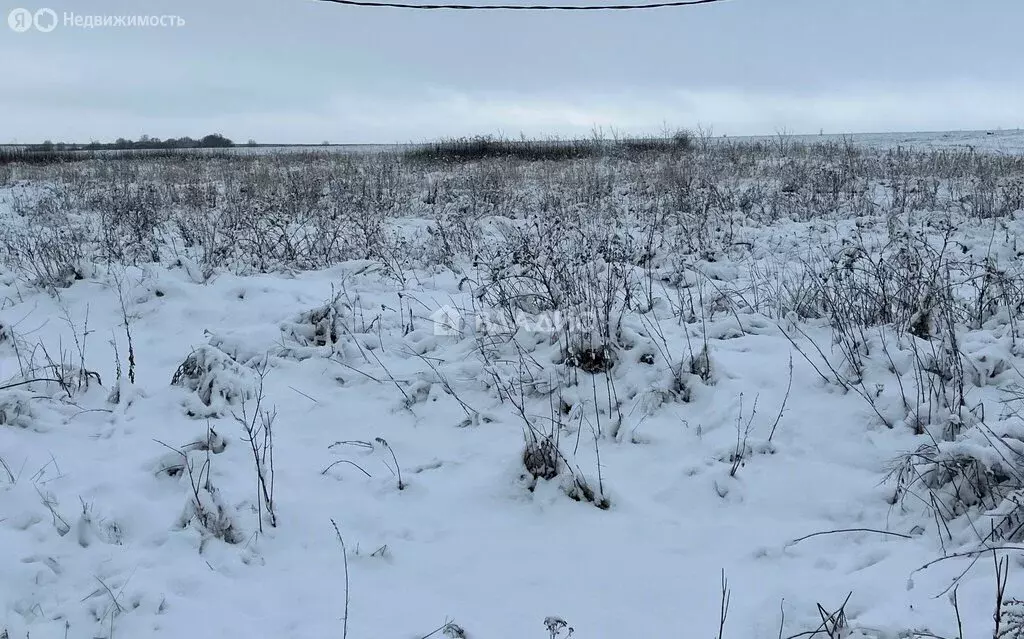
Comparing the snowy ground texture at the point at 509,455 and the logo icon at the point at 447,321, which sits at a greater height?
the logo icon at the point at 447,321

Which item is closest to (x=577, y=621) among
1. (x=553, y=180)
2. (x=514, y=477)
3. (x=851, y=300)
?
(x=514, y=477)

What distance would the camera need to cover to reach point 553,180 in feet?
41.9

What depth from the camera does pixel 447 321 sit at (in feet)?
15.0

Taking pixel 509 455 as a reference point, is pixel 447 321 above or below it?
above

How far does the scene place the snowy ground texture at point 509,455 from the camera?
206cm

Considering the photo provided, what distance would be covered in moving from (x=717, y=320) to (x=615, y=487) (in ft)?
6.84

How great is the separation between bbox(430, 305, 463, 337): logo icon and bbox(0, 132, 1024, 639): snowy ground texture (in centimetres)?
3

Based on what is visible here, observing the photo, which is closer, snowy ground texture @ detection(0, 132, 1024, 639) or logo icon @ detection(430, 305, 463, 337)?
snowy ground texture @ detection(0, 132, 1024, 639)

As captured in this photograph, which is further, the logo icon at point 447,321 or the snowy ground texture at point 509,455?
the logo icon at point 447,321

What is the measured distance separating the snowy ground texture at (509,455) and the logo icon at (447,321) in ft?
0.10

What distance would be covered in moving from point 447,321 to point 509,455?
68.2 inches

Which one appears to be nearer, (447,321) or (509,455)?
(509,455)

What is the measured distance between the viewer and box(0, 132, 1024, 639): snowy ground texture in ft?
6.75

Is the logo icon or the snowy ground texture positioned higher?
the logo icon
